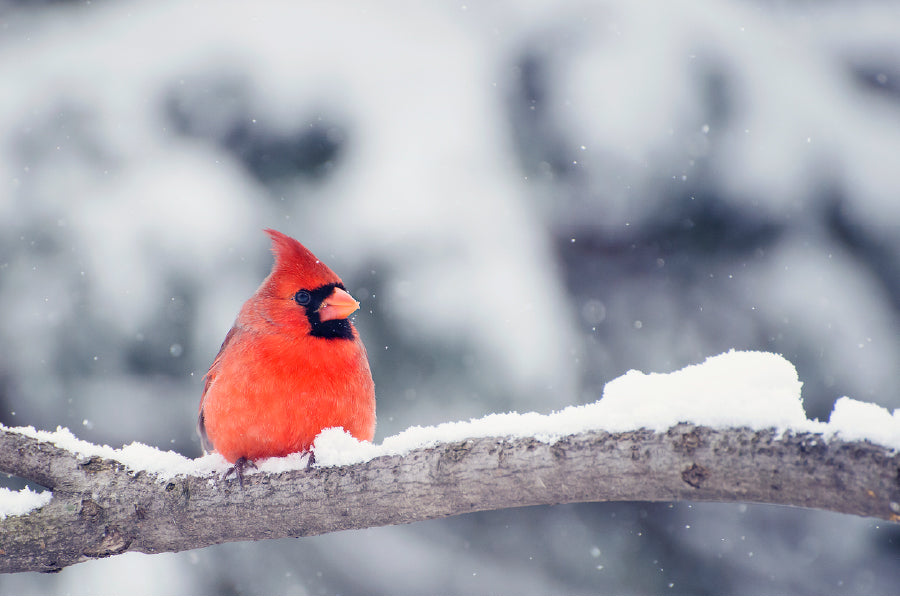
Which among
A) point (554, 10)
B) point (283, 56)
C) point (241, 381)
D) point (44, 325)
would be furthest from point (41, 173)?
point (554, 10)

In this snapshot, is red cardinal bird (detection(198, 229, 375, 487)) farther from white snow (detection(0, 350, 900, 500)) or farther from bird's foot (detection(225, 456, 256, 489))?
white snow (detection(0, 350, 900, 500))

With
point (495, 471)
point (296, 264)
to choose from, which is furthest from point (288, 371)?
point (495, 471)

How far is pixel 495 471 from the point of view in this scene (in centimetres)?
160

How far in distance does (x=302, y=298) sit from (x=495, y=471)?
1225 millimetres

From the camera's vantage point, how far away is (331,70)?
159 inches

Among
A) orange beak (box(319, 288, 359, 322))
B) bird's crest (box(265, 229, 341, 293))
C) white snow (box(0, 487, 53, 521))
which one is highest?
bird's crest (box(265, 229, 341, 293))

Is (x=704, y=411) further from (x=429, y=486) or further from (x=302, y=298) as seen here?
(x=302, y=298)

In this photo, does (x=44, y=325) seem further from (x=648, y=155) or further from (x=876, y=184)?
(x=876, y=184)

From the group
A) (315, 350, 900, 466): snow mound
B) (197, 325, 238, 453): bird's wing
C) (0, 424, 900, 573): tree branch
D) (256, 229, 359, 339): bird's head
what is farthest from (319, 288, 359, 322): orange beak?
(315, 350, 900, 466): snow mound

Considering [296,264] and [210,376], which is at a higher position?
[296,264]

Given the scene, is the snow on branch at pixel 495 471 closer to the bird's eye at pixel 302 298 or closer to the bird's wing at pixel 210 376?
the bird's wing at pixel 210 376

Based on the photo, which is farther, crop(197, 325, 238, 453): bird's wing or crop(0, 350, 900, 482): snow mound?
crop(197, 325, 238, 453): bird's wing

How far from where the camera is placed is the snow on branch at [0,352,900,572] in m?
1.28

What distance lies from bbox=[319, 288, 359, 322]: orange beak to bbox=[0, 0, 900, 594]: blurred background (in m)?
1.05
